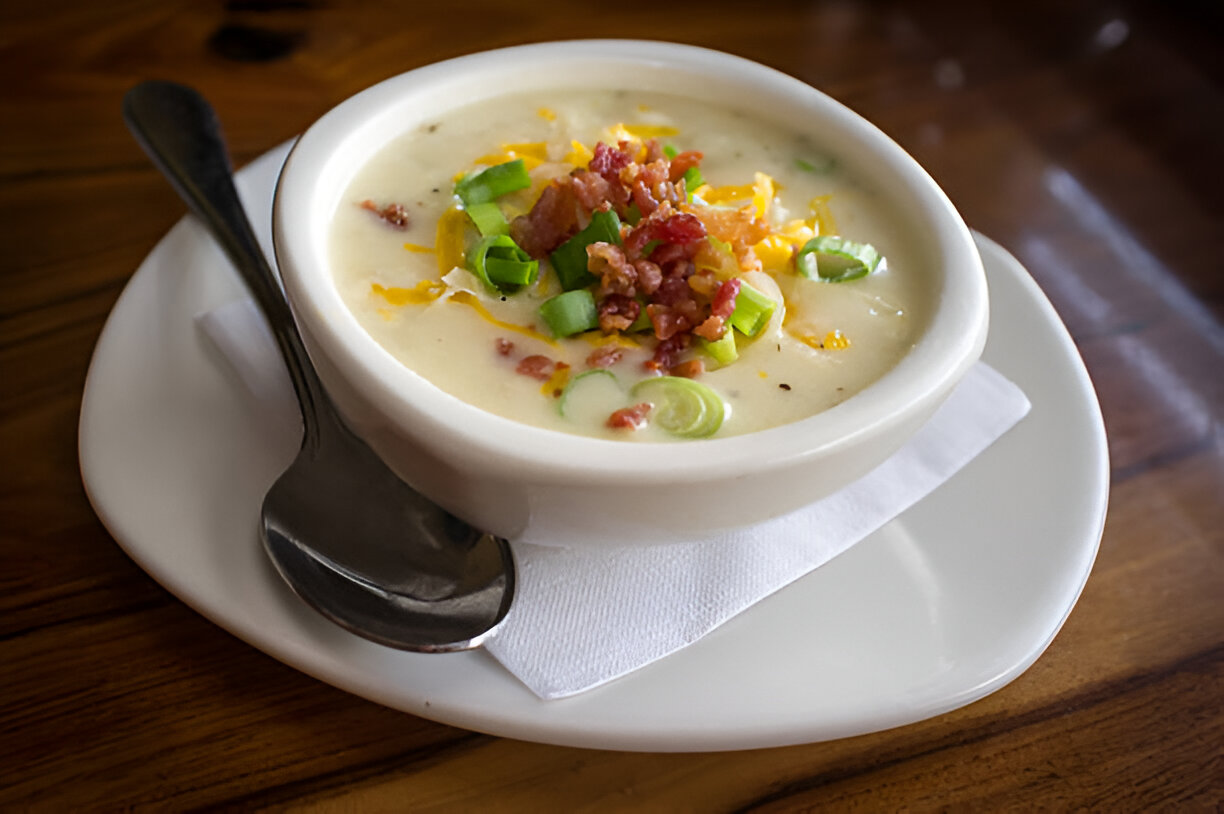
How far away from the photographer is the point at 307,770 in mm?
1025

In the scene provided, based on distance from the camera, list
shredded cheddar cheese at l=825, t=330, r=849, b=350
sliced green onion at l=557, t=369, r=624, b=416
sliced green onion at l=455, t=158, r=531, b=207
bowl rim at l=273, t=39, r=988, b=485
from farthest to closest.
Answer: sliced green onion at l=455, t=158, r=531, b=207, shredded cheddar cheese at l=825, t=330, r=849, b=350, sliced green onion at l=557, t=369, r=624, b=416, bowl rim at l=273, t=39, r=988, b=485

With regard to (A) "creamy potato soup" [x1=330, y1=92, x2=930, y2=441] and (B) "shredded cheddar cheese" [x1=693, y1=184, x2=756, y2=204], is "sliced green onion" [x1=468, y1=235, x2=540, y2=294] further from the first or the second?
(B) "shredded cheddar cheese" [x1=693, y1=184, x2=756, y2=204]

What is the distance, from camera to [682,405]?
43.0 inches

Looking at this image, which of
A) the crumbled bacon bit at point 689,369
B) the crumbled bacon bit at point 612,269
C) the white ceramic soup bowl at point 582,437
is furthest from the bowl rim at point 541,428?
the crumbled bacon bit at point 612,269

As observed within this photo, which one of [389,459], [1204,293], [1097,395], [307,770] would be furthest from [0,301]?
[1204,293]

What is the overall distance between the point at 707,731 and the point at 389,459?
399 millimetres

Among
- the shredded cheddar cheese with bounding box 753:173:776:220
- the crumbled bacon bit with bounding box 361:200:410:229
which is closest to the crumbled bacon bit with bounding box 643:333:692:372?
the shredded cheddar cheese with bounding box 753:173:776:220

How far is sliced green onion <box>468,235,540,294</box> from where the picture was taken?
3.94 ft

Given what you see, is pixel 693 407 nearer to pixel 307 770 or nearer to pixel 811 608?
pixel 811 608

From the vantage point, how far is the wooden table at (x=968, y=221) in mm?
1044

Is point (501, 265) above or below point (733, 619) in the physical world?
above

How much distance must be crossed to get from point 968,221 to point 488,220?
96 centimetres

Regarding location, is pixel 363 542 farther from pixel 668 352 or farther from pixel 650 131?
pixel 650 131

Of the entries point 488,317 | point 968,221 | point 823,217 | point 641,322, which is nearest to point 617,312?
point 641,322
